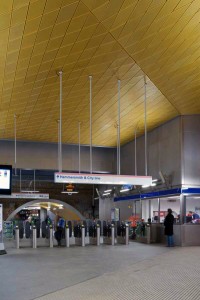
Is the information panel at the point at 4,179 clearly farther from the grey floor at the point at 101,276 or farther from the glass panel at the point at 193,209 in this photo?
the glass panel at the point at 193,209

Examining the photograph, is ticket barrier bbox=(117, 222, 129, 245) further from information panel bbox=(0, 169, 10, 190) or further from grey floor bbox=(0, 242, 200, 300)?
information panel bbox=(0, 169, 10, 190)

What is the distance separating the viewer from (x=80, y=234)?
16.5 meters

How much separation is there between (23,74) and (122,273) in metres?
4.94

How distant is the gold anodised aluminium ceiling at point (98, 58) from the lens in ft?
23.9

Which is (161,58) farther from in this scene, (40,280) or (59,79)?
(40,280)

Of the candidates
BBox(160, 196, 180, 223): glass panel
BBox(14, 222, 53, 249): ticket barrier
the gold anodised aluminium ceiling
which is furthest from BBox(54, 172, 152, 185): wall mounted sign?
BBox(14, 222, 53, 249): ticket barrier

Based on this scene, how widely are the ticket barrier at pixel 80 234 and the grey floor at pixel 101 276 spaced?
4046 millimetres

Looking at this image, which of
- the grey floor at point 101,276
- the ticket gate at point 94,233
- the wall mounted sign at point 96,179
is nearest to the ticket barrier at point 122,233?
the ticket gate at point 94,233

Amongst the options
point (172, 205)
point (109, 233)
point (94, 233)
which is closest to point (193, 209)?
point (172, 205)

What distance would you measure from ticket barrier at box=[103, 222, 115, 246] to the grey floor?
13.6 ft

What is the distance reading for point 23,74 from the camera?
33.2ft

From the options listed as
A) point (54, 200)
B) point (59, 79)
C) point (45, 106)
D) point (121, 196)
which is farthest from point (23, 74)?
point (54, 200)

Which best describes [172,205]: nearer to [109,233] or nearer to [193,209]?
[193,209]

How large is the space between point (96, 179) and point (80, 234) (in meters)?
6.43
